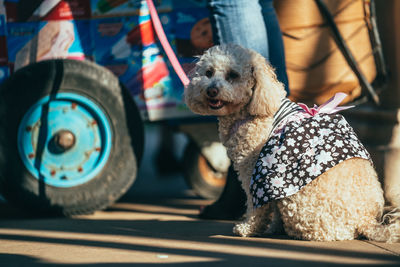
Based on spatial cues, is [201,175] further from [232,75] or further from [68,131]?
[232,75]

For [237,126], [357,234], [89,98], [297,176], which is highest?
→ [89,98]

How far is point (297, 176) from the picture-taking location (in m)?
2.42

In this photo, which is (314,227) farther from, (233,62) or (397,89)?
(397,89)

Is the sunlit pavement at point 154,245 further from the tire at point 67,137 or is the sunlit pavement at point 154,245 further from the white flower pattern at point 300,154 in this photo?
the white flower pattern at point 300,154

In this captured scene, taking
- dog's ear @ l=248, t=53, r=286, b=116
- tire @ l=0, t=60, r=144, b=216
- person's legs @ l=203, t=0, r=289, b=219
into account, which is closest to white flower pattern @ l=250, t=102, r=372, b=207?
dog's ear @ l=248, t=53, r=286, b=116

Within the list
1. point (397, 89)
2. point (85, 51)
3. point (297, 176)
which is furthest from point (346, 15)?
point (85, 51)

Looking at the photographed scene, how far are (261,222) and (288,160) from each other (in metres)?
0.41

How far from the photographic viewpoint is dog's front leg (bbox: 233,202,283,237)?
2652mm

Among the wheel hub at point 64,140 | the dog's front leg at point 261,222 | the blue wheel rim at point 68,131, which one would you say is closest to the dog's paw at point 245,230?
the dog's front leg at point 261,222

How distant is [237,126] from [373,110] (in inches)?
60.8

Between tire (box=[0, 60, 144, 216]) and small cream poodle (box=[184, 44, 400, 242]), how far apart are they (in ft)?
2.80

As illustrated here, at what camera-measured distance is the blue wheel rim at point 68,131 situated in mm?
3340

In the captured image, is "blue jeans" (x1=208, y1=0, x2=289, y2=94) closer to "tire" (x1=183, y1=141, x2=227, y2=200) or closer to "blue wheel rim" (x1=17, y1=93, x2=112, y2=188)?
"blue wheel rim" (x1=17, y1=93, x2=112, y2=188)

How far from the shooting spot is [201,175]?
4066 mm
